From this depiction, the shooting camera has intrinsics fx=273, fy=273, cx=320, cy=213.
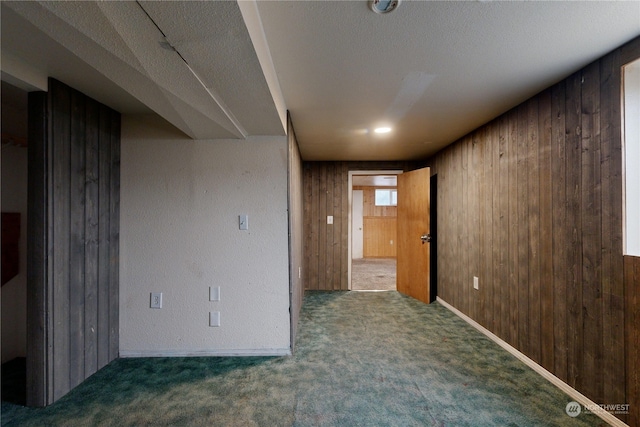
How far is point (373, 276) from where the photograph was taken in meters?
5.41

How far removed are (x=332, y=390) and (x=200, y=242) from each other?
152 centimetres

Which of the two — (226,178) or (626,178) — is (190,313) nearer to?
(226,178)

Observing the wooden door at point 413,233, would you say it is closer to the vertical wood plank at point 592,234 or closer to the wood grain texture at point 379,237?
the vertical wood plank at point 592,234

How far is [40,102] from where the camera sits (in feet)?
5.35

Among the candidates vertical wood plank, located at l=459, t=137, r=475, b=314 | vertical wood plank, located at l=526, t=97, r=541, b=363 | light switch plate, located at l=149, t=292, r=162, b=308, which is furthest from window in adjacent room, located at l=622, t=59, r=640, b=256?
light switch plate, located at l=149, t=292, r=162, b=308

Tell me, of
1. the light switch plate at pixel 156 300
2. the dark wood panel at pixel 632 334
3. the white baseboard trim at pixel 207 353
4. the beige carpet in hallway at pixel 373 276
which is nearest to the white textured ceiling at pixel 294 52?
the dark wood panel at pixel 632 334

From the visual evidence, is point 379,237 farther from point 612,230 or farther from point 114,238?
point 114,238

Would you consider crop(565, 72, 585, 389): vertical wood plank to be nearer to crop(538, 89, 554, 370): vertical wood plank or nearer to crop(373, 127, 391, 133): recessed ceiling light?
crop(538, 89, 554, 370): vertical wood plank

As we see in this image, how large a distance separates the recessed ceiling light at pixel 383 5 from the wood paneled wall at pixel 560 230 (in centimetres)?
130

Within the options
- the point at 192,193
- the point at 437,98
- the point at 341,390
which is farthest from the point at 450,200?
the point at 192,193

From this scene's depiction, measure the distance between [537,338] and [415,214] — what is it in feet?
6.92

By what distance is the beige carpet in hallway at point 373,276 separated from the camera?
456 cm

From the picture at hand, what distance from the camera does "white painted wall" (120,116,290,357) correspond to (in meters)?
2.28
